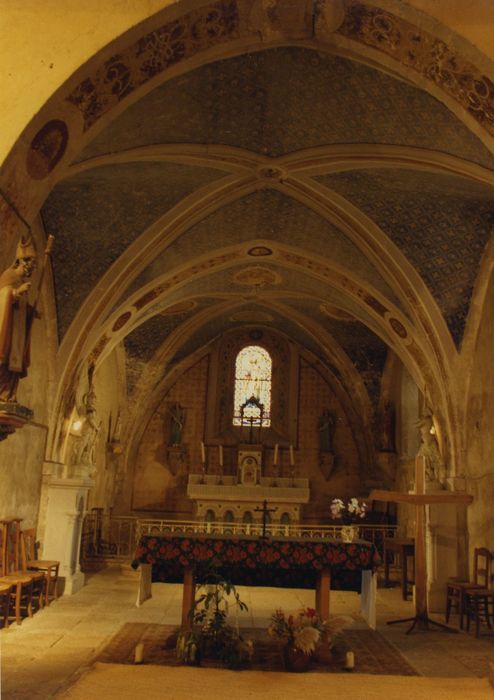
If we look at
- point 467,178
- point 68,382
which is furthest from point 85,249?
point 467,178

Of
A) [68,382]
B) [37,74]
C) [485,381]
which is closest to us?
[37,74]

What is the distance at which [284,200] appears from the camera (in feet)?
35.8

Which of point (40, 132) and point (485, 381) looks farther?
point (485, 381)

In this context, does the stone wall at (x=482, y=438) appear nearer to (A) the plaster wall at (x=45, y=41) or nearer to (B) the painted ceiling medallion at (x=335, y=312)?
(B) the painted ceiling medallion at (x=335, y=312)

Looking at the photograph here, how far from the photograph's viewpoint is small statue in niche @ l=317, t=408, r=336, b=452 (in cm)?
1795

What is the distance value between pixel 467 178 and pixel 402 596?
24.8ft

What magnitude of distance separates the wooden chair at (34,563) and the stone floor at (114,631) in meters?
0.25

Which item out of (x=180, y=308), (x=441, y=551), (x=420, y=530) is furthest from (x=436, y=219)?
(x=180, y=308)

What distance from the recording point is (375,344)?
1672 cm

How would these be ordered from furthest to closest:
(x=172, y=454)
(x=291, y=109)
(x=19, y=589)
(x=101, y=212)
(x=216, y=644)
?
(x=172, y=454)
(x=101, y=212)
(x=291, y=109)
(x=19, y=589)
(x=216, y=644)

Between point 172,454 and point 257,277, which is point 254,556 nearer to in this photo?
point 257,277

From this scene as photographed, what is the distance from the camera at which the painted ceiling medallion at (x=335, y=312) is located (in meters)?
15.4

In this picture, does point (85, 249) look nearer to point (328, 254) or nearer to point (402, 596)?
point (328, 254)

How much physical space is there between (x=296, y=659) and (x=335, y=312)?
10.4m
